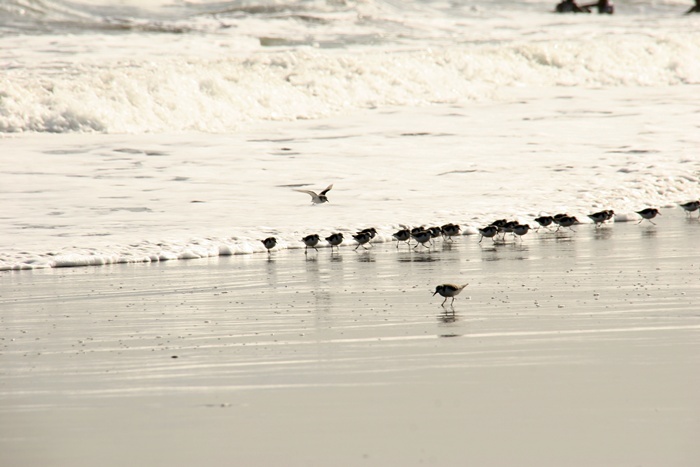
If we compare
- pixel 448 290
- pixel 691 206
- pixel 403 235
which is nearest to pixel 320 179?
pixel 403 235

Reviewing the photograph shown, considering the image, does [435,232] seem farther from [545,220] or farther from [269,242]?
[269,242]

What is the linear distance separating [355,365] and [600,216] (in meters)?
9.38

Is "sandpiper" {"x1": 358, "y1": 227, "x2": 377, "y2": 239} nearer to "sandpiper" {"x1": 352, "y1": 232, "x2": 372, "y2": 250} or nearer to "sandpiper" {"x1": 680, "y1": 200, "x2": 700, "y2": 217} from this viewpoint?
"sandpiper" {"x1": 352, "y1": 232, "x2": 372, "y2": 250}

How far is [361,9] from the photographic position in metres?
49.6

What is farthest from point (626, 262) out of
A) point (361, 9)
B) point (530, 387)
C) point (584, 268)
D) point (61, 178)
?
point (361, 9)

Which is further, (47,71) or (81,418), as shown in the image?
(47,71)

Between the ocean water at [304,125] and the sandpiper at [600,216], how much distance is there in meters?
0.83

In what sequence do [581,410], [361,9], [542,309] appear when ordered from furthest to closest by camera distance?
1. [361,9]
2. [542,309]
3. [581,410]

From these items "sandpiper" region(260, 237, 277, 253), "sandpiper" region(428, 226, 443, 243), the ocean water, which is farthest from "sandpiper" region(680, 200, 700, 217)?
"sandpiper" region(260, 237, 277, 253)

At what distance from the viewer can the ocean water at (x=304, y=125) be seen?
16.0m

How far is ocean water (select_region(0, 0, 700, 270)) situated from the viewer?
15961 mm

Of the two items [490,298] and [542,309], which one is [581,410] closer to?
[542,309]

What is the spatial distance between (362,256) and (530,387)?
7.14 metres

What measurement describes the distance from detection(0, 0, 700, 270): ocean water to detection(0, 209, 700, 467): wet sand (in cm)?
351
